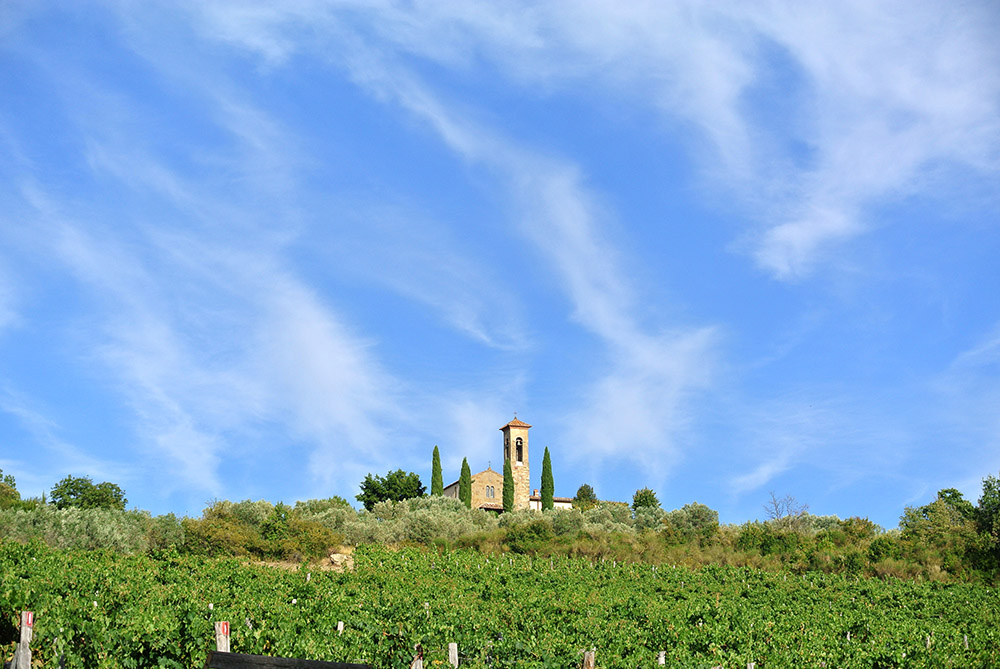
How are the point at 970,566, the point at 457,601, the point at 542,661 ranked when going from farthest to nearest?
the point at 970,566
the point at 457,601
the point at 542,661

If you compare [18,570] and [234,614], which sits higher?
[18,570]

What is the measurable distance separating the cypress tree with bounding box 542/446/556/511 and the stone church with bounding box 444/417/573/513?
9.02 feet

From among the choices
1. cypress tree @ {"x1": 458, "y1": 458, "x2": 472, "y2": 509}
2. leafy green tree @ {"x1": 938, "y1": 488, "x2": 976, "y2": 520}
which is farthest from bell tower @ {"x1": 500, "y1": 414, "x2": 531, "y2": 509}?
leafy green tree @ {"x1": 938, "y1": 488, "x2": 976, "y2": 520}

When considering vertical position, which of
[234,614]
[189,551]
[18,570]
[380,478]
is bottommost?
[234,614]

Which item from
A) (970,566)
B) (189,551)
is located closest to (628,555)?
(970,566)

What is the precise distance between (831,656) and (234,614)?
930 centimetres

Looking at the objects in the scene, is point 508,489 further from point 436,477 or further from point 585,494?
point 585,494

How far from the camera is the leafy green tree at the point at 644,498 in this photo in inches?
2955

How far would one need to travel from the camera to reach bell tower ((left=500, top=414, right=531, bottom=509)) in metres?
74.8

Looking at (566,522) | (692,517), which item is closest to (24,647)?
(566,522)

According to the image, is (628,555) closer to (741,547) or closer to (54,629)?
(741,547)

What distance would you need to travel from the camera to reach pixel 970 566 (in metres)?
34.8

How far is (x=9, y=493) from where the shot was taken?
5669 cm

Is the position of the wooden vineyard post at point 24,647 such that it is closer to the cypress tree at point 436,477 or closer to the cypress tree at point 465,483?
the cypress tree at point 436,477
